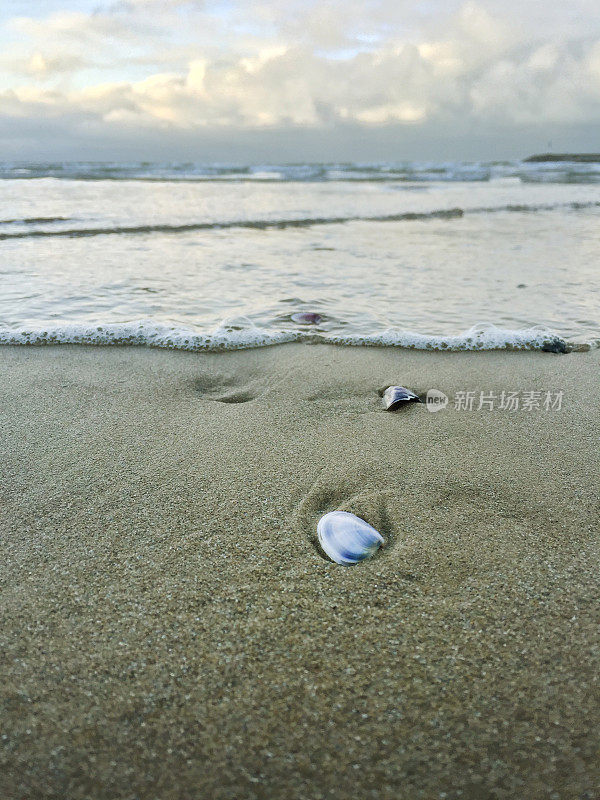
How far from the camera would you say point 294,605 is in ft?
4.78

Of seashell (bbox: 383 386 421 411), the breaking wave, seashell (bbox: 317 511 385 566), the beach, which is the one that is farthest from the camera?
the breaking wave

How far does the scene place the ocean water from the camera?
3.85 metres

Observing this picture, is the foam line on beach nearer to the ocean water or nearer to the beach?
the ocean water

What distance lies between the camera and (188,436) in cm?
239

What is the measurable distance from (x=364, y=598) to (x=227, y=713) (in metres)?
0.47

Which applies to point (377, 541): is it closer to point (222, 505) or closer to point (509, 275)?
point (222, 505)

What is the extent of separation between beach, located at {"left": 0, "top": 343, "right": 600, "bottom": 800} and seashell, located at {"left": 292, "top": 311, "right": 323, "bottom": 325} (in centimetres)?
151

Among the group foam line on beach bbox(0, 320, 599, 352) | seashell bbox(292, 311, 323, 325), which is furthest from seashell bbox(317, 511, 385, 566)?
seashell bbox(292, 311, 323, 325)

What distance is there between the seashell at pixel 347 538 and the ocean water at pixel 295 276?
2118 mm

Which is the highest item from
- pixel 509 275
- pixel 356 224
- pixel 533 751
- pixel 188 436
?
pixel 356 224

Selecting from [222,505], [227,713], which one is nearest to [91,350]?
[222,505]

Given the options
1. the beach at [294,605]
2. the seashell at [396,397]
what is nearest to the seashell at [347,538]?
the beach at [294,605]

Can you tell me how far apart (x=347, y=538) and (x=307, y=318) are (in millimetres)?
2662

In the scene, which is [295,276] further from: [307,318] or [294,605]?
[294,605]
